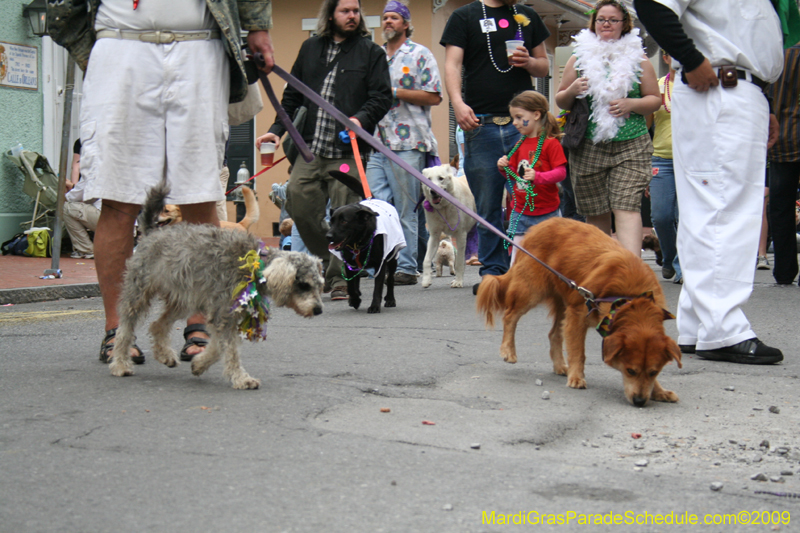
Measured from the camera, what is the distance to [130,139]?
427cm

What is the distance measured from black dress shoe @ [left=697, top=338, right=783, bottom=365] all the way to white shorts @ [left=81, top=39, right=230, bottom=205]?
2803 millimetres

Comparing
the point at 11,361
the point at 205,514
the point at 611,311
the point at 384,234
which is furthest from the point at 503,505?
the point at 384,234

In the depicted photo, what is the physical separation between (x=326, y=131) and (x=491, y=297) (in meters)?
3.50

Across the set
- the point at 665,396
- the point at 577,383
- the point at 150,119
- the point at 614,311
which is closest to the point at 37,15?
the point at 150,119

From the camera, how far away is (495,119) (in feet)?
25.6

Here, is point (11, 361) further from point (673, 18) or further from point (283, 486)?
point (673, 18)

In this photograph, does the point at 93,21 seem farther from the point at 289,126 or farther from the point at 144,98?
the point at 289,126

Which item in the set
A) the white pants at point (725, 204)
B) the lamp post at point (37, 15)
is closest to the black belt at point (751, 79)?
the white pants at point (725, 204)

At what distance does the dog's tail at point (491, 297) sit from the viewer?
4.57m

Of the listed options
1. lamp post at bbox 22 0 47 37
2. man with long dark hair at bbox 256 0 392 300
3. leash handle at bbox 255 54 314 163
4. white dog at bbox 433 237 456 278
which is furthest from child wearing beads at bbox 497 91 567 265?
lamp post at bbox 22 0 47 37

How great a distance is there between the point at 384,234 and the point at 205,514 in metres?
5.00

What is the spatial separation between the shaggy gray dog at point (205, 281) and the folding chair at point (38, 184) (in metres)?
9.22

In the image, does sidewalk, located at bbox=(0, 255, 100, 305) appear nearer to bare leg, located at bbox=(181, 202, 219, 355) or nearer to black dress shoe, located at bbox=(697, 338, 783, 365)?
bare leg, located at bbox=(181, 202, 219, 355)

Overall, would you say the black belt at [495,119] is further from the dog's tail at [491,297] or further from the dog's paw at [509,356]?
the dog's paw at [509,356]
